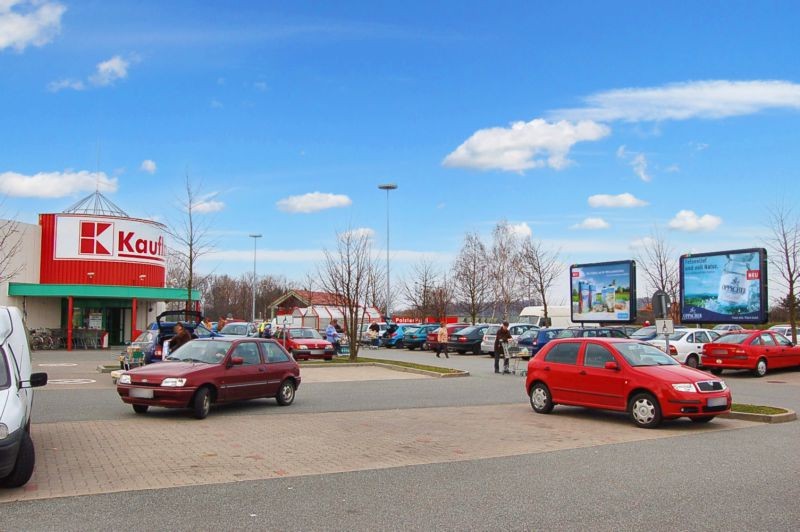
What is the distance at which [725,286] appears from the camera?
108 ft

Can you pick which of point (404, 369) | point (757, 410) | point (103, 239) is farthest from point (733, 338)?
point (103, 239)

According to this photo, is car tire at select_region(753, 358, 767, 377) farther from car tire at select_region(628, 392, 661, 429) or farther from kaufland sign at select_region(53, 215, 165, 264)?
kaufland sign at select_region(53, 215, 165, 264)

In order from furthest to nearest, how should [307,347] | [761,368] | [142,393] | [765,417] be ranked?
[307,347] → [761,368] → [765,417] → [142,393]

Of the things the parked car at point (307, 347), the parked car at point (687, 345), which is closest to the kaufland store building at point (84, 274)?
the parked car at point (307, 347)

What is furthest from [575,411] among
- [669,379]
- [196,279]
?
[196,279]

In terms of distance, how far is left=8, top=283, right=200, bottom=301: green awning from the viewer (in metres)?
37.4

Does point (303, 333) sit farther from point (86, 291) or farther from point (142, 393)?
point (142, 393)

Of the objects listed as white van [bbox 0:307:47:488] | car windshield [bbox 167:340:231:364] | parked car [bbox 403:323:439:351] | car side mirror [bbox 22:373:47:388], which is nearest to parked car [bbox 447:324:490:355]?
parked car [bbox 403:323:439:351]

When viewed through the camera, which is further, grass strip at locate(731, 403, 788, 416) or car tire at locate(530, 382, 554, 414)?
car tire at locate(530, 382, 554, 414)

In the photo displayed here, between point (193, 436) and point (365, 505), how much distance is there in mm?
4915

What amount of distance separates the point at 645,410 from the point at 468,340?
24989 millimetres

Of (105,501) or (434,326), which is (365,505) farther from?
(434,326)

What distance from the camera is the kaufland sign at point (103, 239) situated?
129ft

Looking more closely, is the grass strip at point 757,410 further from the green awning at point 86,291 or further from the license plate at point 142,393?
the green awning at point 86,291
